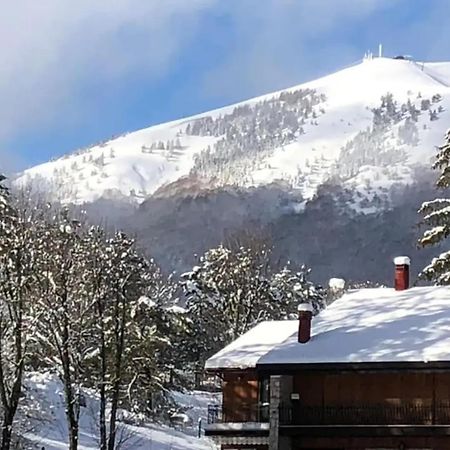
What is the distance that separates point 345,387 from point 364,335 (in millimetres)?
1812

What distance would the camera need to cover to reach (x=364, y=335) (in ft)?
101

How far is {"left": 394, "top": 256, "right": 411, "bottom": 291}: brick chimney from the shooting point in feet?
114

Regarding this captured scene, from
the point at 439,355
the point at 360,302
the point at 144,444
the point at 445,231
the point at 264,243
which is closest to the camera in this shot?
the point at 439,355

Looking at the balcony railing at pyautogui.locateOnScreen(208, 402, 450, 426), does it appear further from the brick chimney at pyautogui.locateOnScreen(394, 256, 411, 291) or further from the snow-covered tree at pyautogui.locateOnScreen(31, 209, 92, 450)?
the snow-covered tree at pyautogui.locateOnScreen(31, 209, 92, 450)

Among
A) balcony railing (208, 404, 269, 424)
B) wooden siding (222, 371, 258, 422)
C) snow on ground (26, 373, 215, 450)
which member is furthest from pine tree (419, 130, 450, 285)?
snow on ground (26, 373, 215, 450)

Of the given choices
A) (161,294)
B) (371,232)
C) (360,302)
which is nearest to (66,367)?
(360,302)

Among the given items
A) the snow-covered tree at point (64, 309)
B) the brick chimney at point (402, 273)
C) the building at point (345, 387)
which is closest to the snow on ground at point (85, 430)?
the snow-covered tree at point (64, 309)

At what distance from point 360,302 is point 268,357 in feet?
19.1

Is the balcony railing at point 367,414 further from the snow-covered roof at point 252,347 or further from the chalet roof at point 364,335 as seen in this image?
the snow-covered roof at point 252,347

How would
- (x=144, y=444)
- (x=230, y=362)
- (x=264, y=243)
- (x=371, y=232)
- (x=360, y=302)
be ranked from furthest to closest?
1. (x=371, y=232)
2. (x=264, y=243)
3. (x=144, y=444)
4. (x=360, y=302)
5. (x=230, y=362)

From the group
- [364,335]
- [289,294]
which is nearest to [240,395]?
[364,335]

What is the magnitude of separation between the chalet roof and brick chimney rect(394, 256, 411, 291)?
34 cm

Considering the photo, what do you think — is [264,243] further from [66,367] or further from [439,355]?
[439,355]

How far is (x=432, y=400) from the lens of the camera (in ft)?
94.3
